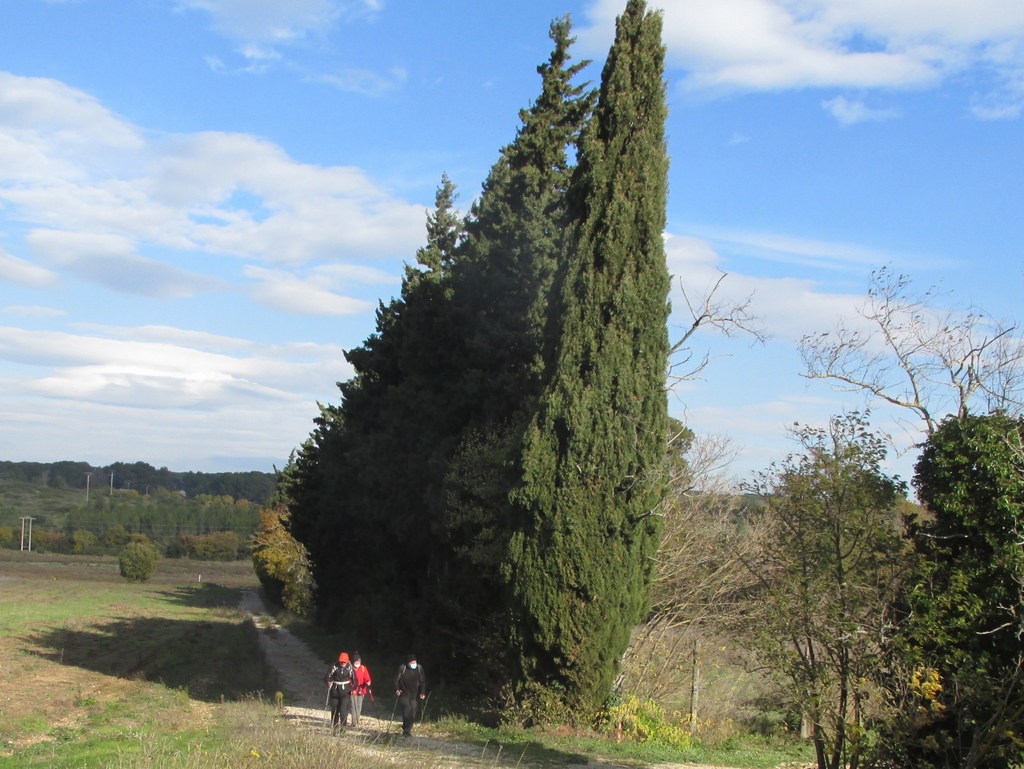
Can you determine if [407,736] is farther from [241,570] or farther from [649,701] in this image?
[241,570]

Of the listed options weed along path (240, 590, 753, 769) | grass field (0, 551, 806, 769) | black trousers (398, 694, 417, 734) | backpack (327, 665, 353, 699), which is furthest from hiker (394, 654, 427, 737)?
backpack (327, 665, 353, 699)

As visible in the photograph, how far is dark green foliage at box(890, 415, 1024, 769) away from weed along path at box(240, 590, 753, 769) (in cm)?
472

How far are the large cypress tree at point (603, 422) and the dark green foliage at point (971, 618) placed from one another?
22.7 feet

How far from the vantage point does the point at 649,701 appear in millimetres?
16953

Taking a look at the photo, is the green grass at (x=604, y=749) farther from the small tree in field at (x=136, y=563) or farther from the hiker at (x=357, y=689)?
the small tree in field at (x=136, y=563)

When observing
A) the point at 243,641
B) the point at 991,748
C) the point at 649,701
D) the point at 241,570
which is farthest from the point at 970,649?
the point at 241,570

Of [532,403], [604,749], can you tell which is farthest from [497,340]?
[604,749]

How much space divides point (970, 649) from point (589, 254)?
32.4ft

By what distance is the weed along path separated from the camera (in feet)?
38.6

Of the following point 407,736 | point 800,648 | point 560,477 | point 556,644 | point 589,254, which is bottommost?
point 407,736

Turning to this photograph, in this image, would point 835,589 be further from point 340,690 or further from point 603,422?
point 340,690

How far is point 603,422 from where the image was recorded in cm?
1617

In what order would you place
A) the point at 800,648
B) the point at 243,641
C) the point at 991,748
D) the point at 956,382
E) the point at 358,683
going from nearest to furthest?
the point at 991,748, the point at 800,648, the point at 956,382, the point at 358,683, the point at 243,641

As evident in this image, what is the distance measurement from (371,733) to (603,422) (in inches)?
268
